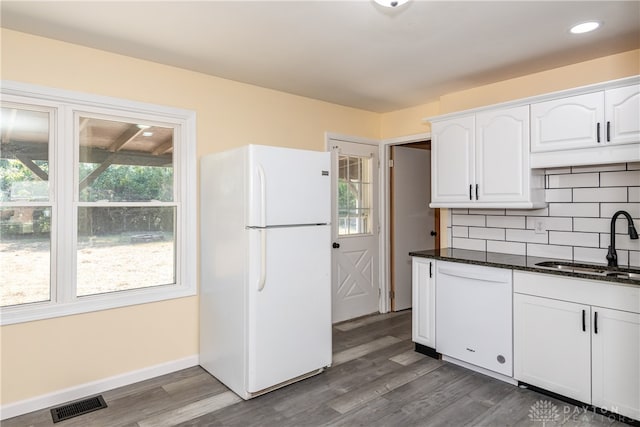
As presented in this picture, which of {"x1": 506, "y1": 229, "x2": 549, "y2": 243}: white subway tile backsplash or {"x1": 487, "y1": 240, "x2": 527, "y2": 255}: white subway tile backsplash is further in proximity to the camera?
{"x1": 487, "y1": 240, "x2": 527, "y2": 255}: white subway tile backsplash

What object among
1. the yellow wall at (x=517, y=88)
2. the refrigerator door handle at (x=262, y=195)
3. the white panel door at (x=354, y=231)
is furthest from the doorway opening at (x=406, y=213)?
the refrigerator door handle at (x=262, y=195)

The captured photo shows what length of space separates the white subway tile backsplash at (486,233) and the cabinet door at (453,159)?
424 mm

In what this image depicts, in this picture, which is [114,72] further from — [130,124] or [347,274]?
[347,274]

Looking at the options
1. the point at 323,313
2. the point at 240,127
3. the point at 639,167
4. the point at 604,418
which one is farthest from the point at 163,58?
the point at 604,418

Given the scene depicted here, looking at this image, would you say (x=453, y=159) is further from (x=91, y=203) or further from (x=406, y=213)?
(x=91, y=203)

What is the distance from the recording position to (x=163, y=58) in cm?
291

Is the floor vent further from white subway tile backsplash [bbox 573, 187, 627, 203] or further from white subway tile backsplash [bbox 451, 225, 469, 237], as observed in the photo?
white subway tile backsplash [bbox 573, 187, 627, 203]

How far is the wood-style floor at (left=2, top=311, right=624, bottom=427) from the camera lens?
7.68ft

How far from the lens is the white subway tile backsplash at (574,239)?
285 centimetres

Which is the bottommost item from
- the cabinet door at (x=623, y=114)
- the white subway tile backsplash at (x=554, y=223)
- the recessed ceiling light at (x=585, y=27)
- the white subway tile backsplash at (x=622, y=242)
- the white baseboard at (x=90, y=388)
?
the white baseboard at (x=90, y=388)

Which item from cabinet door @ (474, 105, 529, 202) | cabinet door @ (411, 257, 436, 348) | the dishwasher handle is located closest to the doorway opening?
cabinet door @ (411, 257, 436, 348)

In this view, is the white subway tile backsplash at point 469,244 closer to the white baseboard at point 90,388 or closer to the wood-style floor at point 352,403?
the wood-style floor at point 352,403

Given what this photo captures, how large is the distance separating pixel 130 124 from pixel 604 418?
12.4 feet

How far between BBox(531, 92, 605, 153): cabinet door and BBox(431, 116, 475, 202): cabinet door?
0.52 meters
